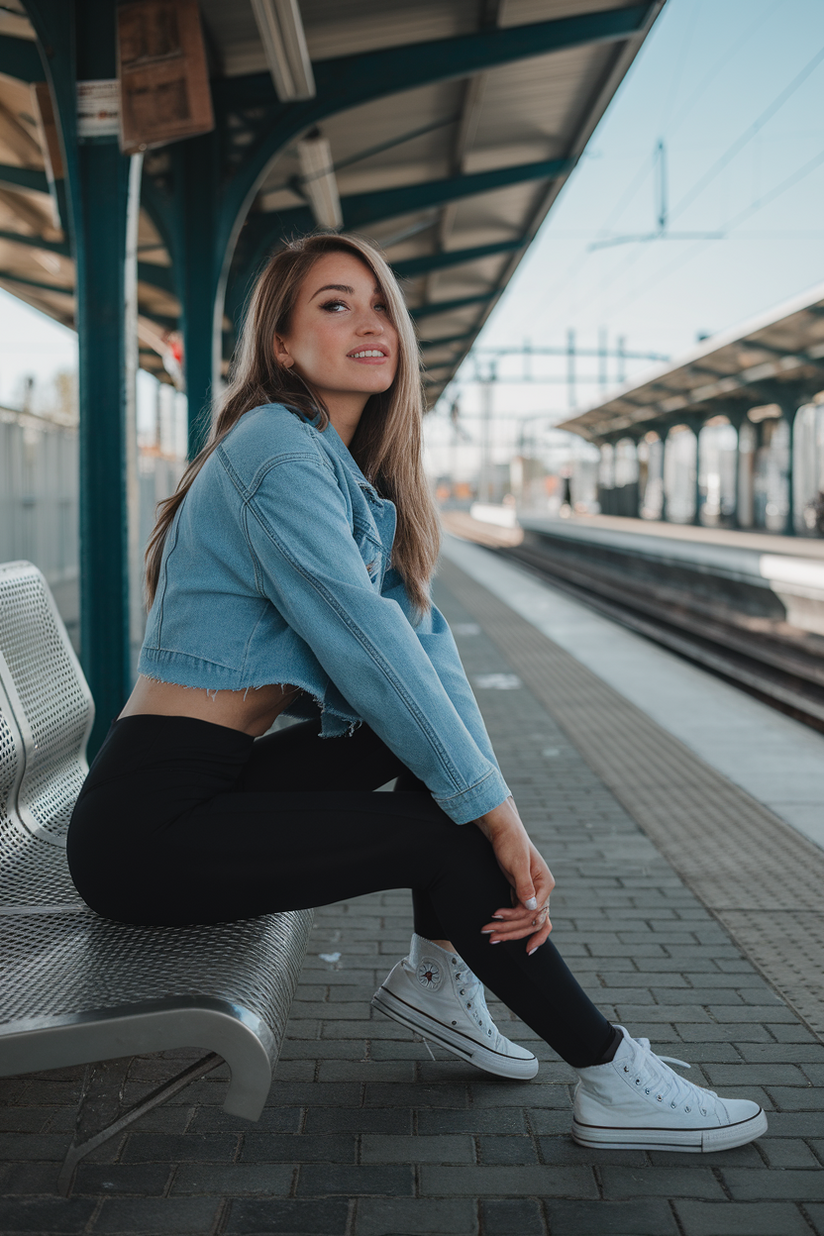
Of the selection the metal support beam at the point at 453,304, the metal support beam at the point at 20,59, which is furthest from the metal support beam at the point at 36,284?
the metal support beam at the point at 20,59

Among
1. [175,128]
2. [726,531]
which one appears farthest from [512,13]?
[726,531]

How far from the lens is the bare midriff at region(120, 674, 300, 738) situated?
6.11 ft

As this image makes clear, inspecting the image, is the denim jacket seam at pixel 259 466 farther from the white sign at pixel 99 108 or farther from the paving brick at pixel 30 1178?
the white sign at pixel 99 108

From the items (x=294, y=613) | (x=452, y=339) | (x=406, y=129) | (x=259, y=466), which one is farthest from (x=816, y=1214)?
(x=452, y=339)

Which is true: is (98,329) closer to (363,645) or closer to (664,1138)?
(363,645)

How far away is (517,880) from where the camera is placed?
1822mm

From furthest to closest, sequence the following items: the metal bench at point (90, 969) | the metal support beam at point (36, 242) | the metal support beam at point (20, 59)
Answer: the metal support beam at point (36, 242) → the metal support beam at point (20, 59) → the metal bench at point (90, 969)

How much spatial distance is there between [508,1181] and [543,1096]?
0.32 m

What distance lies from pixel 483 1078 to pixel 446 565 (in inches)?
Result: 771

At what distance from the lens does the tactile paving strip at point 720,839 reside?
293 cm

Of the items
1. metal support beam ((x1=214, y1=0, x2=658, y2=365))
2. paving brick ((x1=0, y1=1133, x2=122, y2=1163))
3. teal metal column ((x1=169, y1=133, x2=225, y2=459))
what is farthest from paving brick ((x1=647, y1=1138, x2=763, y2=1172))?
metal support beam ((x1=214, y1=0, x2=658, y2=365))

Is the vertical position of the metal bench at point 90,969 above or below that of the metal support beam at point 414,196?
below

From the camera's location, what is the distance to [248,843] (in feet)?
5.90

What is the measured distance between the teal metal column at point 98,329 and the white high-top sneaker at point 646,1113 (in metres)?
3.02
